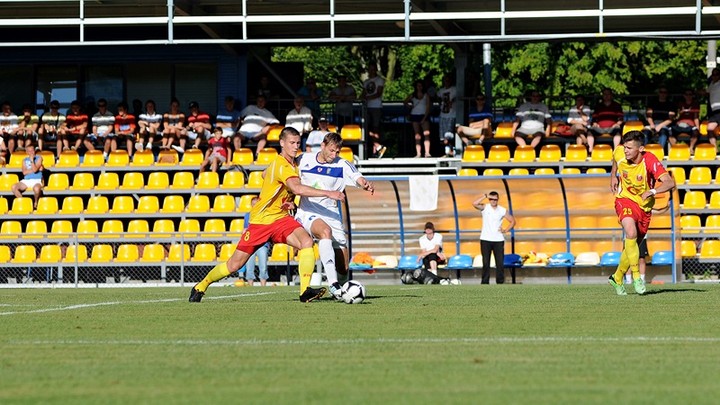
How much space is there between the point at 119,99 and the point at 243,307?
20.2 m

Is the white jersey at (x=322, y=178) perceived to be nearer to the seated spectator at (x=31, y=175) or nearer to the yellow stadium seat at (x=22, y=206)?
the yellow stadium seat at (x=22, y=206)

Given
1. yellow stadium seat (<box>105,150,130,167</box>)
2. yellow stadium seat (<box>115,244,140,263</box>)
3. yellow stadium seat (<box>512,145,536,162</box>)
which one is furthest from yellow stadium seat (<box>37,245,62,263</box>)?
yellow stadium seat (<box>512,145,536,162</box>)

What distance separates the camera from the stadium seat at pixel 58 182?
97.8ft

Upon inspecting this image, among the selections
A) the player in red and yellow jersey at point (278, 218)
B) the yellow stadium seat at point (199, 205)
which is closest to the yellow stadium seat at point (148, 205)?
the yellow stadium seat at point (199, 205)

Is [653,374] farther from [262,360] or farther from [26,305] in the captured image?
[26,305]

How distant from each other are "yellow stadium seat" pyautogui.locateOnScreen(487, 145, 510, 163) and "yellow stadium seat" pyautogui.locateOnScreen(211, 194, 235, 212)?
577 centimetres

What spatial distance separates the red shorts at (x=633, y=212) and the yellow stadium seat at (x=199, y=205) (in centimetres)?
1516

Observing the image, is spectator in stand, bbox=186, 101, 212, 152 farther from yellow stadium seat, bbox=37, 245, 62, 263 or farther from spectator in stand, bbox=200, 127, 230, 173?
yellow stadium seat, bbox=37, 245, 62, 263

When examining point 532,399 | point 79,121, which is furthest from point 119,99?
point 532,399

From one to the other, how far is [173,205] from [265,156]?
7.82ft

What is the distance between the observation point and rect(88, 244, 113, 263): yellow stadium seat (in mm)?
27266

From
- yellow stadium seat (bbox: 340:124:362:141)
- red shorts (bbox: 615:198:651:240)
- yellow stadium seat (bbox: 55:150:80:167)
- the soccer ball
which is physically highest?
yellow stadium seat (bbox: 340:124:362:141)

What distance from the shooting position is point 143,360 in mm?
8414

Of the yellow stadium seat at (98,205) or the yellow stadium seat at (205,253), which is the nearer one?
the yellow stadium seat at (205,253)
